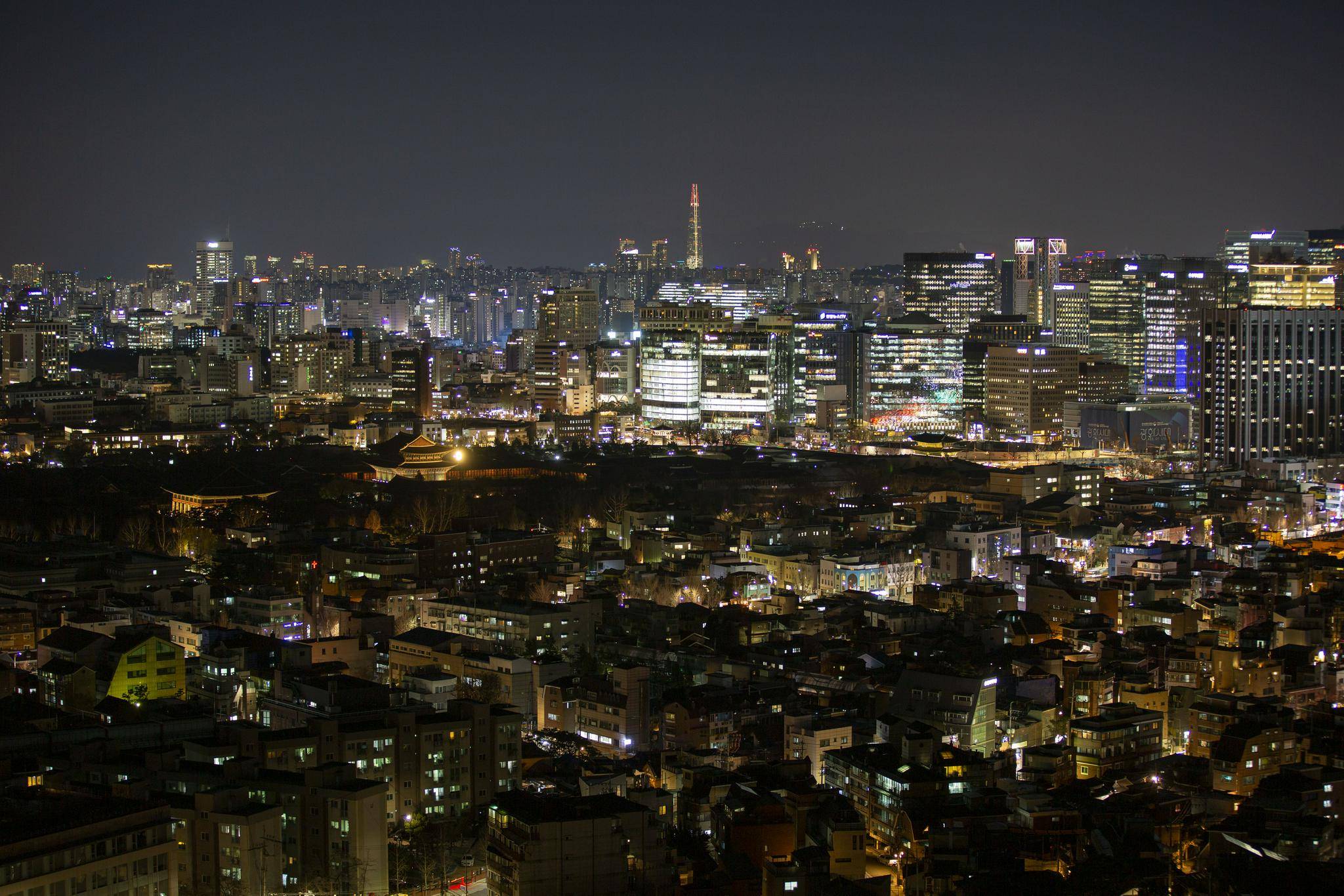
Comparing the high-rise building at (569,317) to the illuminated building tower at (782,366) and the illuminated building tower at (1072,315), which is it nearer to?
the illuminated building tower at (782,366)

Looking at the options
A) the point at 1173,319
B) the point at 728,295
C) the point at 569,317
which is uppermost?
the point at 728,295

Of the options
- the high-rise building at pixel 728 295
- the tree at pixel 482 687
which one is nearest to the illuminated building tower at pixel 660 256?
the high-rise building at pixel 728 295

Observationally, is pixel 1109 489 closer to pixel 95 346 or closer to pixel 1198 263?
pixel 1198 263

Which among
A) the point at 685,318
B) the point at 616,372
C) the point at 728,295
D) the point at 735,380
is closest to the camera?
the point at 735,380

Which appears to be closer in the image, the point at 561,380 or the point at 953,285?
the point at 561,380

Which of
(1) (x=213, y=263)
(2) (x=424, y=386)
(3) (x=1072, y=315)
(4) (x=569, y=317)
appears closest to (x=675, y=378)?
(2) (x=424, y=386)

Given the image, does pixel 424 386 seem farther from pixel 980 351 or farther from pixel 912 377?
pixel 980 351

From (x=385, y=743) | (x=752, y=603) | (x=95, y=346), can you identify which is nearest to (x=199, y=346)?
(x=95, y=346)
